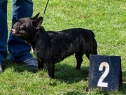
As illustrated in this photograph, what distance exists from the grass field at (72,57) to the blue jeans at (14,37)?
177 mm

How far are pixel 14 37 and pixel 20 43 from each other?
0.46 ft

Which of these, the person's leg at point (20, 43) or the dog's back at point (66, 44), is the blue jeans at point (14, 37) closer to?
the person's leg at point (20, 43)

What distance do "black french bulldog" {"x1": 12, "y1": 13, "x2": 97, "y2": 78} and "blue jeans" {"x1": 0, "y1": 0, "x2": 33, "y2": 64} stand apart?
27.8 inches

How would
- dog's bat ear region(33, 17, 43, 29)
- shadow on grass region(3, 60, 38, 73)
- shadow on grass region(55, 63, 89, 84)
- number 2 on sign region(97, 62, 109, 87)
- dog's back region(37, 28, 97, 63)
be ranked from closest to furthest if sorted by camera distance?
number 2 on sign region(97, 62, 109, 87) → dog's bat ear region(33, 17, 43, 29) → dog's back region(37, 28, 97, 63) → shadow on grass region(55, 63, 89, 84) → shadow on grass region(3, 60, 38, 73)

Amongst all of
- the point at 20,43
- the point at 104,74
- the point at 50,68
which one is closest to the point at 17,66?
the point at 20,43

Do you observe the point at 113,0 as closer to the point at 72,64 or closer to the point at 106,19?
the point at 106,19

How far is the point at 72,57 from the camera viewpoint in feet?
21.4

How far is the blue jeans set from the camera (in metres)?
5.91

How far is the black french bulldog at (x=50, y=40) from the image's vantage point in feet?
16.9

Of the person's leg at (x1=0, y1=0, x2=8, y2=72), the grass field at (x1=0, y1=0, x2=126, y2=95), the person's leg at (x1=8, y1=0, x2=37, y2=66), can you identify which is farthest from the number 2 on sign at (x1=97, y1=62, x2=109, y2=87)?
the person's leg at (x1=0, y1=0, x2=8, y2=72)

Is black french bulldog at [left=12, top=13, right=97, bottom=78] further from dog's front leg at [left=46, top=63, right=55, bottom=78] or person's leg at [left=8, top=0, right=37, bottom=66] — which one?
person's leg at [left=8, top=0, right=37, bottom=66]

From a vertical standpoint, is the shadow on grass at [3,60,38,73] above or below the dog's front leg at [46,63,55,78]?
below

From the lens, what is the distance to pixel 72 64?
6.20 m

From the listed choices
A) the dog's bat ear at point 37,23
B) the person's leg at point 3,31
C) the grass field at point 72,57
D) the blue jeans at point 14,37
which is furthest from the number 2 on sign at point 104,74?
the person's leg at point 3,31
